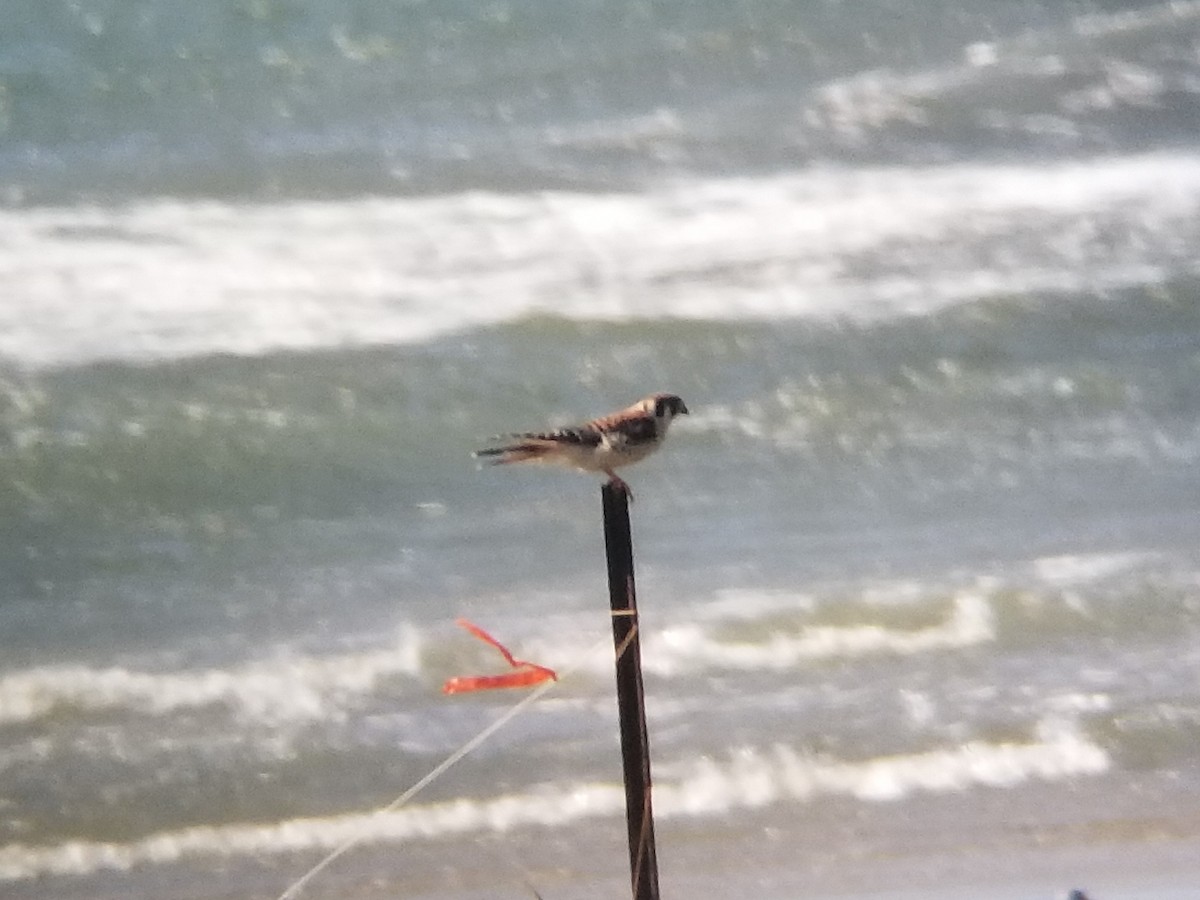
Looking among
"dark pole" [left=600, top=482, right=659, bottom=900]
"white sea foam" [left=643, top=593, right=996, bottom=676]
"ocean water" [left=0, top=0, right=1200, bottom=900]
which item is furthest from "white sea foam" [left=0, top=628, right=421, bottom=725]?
"dark pole" [left=600, top=482, right=659, bottom=900]

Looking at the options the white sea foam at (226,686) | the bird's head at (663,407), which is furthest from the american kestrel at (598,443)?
the white sea foam at (226,686)

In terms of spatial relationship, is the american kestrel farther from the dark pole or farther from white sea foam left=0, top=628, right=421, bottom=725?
white sea foam left=0, top=628, right=421, bottom=725

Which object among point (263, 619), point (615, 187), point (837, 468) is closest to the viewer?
point (263, 619)

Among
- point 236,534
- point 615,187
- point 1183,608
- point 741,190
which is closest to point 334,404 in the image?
point 236,534

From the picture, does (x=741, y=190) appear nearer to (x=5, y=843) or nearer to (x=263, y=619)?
(x=263, y=619)

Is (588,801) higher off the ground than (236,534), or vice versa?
(236,534)

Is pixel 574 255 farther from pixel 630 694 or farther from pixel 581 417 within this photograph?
pixel 630 694

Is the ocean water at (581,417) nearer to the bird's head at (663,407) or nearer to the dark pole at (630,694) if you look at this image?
the bird's head at (663,407)

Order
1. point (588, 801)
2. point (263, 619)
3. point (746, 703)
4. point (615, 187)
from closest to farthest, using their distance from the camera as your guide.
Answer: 1. point (588, 801)
2. point (746, 703)
3. point (263, 619)
4. point (615, 187)
